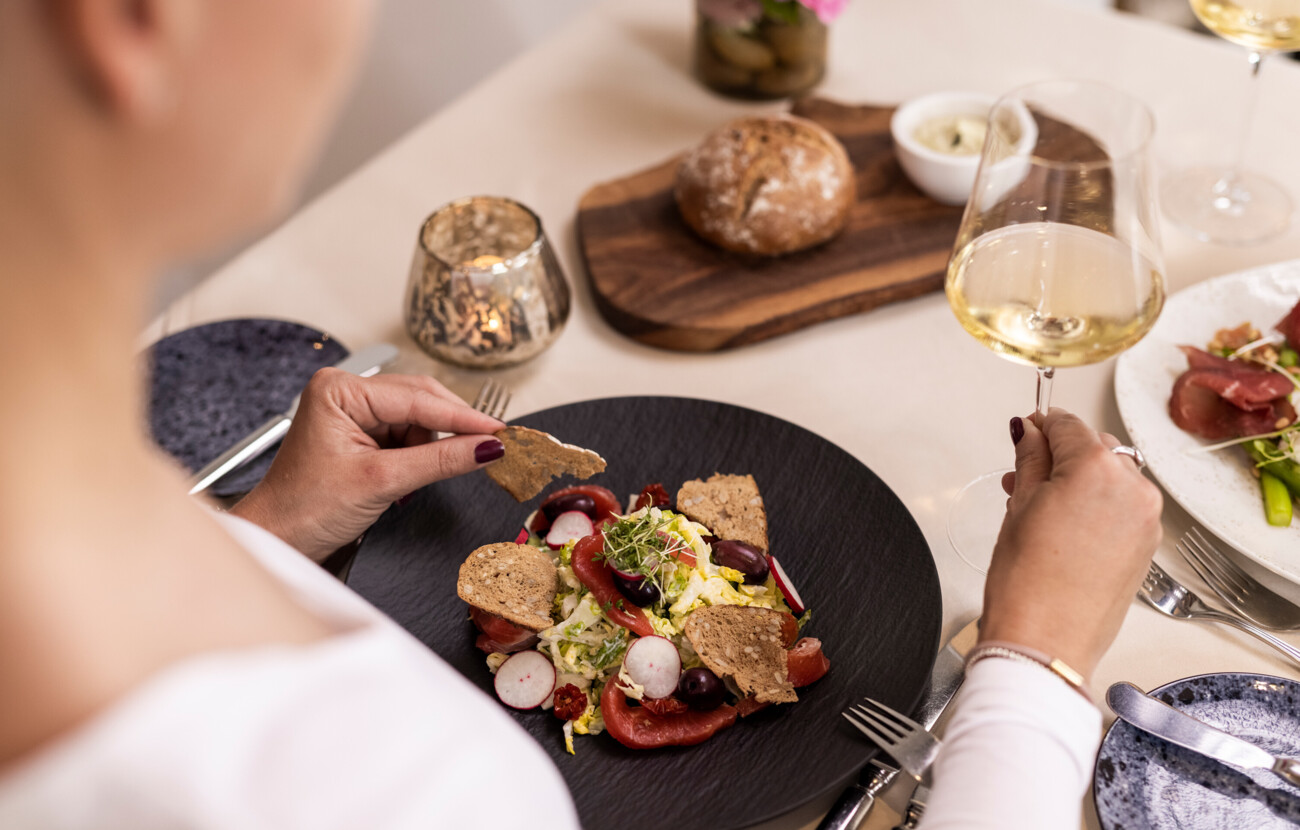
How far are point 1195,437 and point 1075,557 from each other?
0.52 m

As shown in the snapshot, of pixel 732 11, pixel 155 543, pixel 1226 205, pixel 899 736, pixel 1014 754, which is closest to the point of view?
pixel 155 543

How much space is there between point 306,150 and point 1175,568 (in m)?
1.09

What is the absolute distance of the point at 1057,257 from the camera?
3.54 feet

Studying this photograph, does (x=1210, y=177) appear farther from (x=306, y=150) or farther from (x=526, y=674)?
(x=306, y=150)

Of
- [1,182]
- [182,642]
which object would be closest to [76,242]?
[1,182]

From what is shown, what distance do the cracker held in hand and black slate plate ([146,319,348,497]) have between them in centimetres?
39

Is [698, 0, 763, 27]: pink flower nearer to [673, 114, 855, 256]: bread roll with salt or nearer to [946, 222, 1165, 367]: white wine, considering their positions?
[673, 114, 855, 256]: bread roll with salt

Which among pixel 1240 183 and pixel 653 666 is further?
pixel 1240 183

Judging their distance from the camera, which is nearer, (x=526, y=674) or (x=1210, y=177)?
(x=526, y=674)

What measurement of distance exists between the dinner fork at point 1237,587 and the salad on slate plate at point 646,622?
0.48 meters

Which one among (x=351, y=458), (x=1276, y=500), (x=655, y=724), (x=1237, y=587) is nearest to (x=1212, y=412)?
(x=1276, y=500)

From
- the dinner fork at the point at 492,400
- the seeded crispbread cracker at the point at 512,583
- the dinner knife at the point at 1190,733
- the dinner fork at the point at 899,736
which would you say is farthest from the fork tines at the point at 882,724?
the dinner fork at the point at 492,400

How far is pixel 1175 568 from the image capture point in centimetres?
121

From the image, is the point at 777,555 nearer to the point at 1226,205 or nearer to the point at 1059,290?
the point at 1059,290
